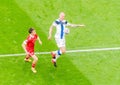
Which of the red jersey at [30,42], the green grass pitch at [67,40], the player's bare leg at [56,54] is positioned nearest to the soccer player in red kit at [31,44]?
the red jersey at [30,42]

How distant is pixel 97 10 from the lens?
27.5m

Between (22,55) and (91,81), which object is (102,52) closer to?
(91,81)

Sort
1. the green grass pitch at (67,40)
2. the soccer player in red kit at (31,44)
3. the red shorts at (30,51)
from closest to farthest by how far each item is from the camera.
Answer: the soccer player in red kit at (31,44), the red shorts at (30,51), the green grass pitch at (67,40)

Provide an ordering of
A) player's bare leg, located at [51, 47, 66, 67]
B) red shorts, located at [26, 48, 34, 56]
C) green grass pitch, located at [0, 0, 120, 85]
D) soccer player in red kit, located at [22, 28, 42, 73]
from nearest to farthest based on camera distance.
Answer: soccer player in red kit, located at [22, 28, 42, 73] → red shorts, located at [26, 48, 34, 56] → green grass pitch, located at [0, 0, 120, 85] → player's bare leg, located at [51, 47, 66, 67]

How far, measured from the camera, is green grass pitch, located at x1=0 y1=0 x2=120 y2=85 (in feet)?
73.2

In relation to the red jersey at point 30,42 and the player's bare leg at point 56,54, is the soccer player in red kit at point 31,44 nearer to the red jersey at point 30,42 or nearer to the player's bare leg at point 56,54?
the red jersey at point 30,42

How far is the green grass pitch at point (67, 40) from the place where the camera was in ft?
73.2

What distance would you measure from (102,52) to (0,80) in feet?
18.4

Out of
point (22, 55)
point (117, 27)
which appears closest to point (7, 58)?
point (22, 55)

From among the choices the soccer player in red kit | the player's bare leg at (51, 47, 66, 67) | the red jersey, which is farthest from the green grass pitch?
the red jersey

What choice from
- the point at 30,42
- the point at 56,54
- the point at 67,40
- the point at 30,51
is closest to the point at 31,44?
the point at 30,42

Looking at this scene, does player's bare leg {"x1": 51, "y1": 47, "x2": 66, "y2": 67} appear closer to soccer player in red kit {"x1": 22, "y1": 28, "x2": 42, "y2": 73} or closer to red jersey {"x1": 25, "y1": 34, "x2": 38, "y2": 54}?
soccer player in red kit {"x1": 22, "y1": 28, "x2": 42, "y2": 73}

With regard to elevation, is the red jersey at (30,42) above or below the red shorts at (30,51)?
above

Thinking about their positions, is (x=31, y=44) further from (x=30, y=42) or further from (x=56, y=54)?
(x=56, y=54)
